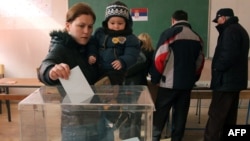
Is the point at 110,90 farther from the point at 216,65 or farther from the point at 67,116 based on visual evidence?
the point at 216,65

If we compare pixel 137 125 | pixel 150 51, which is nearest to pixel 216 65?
pixel 150 51

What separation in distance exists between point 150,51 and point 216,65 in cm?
70

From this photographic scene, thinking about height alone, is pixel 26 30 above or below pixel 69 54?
above

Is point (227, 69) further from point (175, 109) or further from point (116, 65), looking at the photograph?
point (116, 65)

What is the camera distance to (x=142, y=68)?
266 centimetres

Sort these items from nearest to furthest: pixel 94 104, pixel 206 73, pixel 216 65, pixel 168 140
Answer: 1. pixel 94 104
2. pixel 216 65
3. pixel 168 140
4. pixel 206 73

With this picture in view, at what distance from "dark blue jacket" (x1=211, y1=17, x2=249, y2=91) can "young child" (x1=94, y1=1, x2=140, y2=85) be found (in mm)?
1348

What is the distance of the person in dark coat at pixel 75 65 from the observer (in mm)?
798

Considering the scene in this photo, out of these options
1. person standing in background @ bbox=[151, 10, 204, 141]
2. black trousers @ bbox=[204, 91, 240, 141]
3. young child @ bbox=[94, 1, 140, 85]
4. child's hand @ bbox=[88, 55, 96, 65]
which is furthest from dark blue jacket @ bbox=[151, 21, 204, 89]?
child's hand @ bbox=[88, 55, 96, 65]

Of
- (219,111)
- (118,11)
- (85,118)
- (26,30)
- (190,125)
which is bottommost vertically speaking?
(190,125)

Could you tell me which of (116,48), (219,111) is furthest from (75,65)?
(219,111)

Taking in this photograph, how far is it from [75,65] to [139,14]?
3171mm

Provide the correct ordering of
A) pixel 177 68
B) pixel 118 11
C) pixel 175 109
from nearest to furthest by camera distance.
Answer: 1. pixel 118 11
2. pixel 177 68
3. pixel 175 109

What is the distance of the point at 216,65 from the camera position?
2.58 metres
